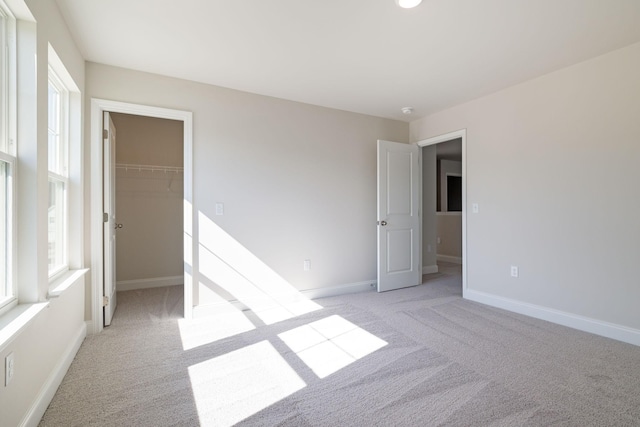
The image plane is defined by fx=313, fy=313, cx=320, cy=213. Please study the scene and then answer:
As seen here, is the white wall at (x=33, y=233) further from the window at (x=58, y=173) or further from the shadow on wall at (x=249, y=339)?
the shadow on wall at (x=249, y=339)

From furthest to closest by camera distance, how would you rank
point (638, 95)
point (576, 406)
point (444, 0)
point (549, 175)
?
point (549, 175)
point (638, 95)
point (444, 0)
point (576, 406)

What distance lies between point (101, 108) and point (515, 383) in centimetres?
389

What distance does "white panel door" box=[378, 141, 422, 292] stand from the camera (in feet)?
13.7

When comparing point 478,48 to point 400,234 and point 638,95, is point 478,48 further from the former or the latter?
point 400,234

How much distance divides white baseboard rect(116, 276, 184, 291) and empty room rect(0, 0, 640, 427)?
0.07 feet

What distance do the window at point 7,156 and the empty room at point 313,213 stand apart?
0.5 inches

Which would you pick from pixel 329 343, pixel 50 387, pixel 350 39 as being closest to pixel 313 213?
pixel 329 343

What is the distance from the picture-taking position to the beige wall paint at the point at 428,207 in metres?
5.48

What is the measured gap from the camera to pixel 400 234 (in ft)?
14.4

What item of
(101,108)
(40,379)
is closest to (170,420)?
(40,379)

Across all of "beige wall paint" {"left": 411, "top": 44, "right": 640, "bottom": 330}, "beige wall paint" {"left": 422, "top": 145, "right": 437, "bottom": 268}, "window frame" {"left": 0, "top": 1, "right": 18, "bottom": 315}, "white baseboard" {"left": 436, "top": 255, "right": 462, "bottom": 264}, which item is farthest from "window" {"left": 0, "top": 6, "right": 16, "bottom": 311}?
"white baseboard" {"left": 436, "top": 255, "right": 462, "bottom": 264}

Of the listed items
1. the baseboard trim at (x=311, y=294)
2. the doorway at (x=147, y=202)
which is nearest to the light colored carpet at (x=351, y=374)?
the baseboard trim at (x=311, y=294)

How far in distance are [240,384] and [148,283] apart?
3071 millimetres

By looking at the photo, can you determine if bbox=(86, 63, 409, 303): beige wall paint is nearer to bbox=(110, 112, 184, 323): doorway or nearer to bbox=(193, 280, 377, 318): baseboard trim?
bbox=(193, 280, 377, 318): baseboard trim
